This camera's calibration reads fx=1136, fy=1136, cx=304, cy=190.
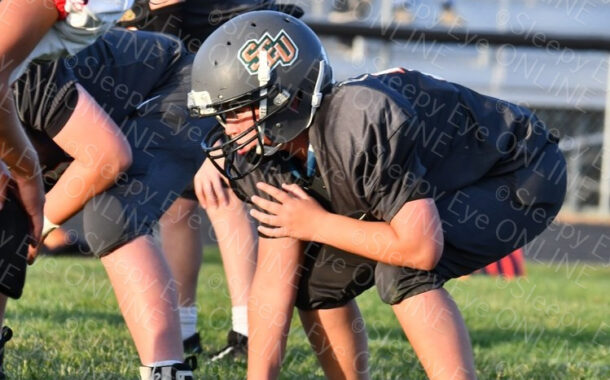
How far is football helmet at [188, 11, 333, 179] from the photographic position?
2965mm

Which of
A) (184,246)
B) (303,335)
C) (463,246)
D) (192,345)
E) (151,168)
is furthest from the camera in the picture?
(303,335)

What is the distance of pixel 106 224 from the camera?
333 cm

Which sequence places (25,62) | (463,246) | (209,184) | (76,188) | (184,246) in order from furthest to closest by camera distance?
(184,246) < (209,184) < (76,188) < (463,246) < (25,62)

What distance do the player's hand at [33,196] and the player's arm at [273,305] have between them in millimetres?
634

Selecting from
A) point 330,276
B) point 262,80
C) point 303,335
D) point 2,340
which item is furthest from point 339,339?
point 303,335

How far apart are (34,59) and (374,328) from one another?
309 centimetres

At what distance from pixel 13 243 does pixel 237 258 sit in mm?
1410

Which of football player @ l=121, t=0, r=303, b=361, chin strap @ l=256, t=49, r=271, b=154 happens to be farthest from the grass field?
chin strap @ l=256, t=49, r=271, b=154

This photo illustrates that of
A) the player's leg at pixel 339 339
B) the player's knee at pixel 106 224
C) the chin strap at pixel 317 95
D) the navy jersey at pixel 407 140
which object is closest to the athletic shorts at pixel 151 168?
the player's knee at pixel 106 224

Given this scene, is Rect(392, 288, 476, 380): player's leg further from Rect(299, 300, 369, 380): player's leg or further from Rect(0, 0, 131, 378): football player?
Rect(0, 0, 131, 378): football player

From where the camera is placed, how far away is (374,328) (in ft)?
18.5

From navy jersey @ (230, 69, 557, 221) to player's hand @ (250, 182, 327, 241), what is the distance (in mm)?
81

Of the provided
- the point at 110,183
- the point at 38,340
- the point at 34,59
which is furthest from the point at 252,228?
the point at 34,59

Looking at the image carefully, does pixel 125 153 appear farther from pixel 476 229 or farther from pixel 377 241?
pixel 476 229
